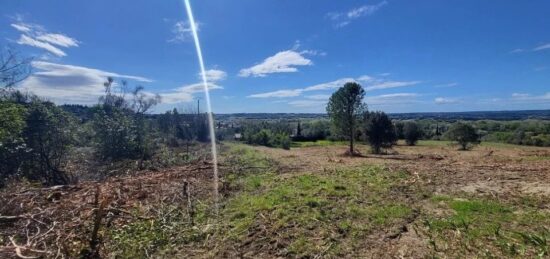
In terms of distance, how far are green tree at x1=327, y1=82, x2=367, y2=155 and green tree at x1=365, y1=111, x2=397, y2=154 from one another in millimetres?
1521

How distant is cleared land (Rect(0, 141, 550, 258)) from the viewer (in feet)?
14.1

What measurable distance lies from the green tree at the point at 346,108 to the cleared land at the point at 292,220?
48.8ft

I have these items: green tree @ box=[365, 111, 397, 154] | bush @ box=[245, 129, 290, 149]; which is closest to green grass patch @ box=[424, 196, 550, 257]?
green tree @ box=[365, 111, 397, 154]

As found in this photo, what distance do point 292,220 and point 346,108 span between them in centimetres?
1898

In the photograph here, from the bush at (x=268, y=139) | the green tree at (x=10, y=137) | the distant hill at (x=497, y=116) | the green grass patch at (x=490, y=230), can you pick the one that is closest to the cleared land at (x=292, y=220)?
the green grass patch at (x=490, y=230)

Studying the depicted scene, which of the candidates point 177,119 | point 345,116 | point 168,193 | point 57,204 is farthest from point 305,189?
point 177,119

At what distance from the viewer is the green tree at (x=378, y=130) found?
990 inches

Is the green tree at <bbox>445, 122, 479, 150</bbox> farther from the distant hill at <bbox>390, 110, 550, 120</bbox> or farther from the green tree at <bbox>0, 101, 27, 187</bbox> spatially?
the distant hill at <bbox>390, 110, 550, 120</bbox>

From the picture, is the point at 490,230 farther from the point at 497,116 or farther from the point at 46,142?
the point at 497,116

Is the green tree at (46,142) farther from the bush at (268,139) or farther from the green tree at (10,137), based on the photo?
the bush at (268,139)

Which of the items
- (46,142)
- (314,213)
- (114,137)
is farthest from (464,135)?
(46,142)

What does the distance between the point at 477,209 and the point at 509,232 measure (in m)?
1.24

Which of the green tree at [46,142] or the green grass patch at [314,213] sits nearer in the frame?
the green grass patch at [314,213]

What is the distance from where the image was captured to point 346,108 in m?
23.4
